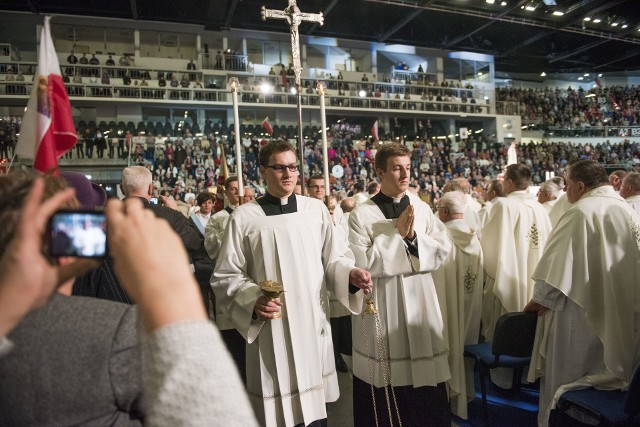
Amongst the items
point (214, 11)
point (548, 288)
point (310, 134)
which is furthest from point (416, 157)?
point (548, 288)

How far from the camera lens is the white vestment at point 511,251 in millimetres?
4434

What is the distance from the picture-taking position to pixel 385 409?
3.38 m

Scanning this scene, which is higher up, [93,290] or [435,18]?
[435,18]

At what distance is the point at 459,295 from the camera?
398 centimetres

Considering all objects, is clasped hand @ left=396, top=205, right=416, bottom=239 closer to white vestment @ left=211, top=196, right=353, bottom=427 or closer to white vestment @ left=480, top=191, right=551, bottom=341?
white vestment @ left=211, top=196, right=353, bottom=427

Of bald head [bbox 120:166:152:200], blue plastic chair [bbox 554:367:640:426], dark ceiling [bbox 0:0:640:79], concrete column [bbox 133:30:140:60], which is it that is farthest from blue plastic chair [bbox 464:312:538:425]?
concrete column [bbox 133:30:140:60]

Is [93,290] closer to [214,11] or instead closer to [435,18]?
[214,11]

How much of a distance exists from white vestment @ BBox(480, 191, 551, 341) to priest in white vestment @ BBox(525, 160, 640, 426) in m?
1.20

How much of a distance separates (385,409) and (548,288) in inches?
59.3

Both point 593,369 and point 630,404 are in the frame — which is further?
point 593,369

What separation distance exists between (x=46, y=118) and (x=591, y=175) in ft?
11.4

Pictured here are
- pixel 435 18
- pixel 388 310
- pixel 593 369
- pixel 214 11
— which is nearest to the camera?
pixel 593 369

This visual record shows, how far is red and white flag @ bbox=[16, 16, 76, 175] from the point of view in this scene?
5.50ft

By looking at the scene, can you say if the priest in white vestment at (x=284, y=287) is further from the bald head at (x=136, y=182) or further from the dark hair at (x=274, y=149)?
the bald head at (x=136, y=182)
